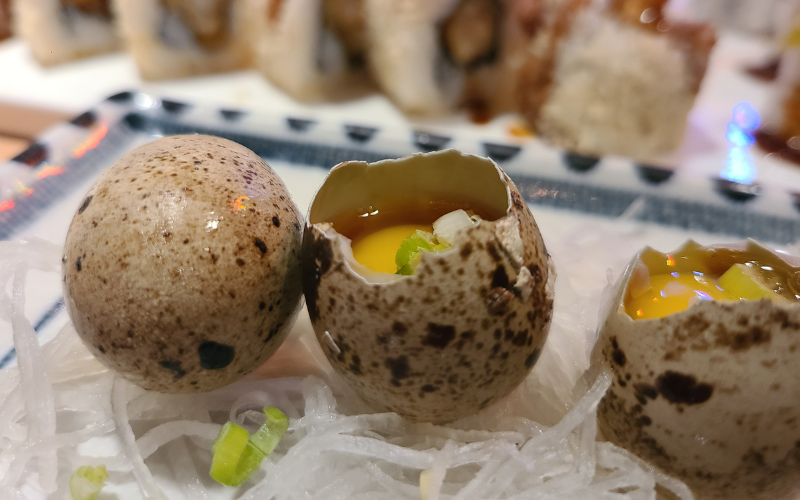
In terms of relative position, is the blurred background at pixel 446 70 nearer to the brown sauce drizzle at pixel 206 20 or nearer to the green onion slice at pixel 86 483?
the brown sauce drizzle at pixel 206 20

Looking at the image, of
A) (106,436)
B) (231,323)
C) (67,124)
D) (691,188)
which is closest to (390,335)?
(231,323)

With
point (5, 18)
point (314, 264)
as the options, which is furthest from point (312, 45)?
point (5, 18)

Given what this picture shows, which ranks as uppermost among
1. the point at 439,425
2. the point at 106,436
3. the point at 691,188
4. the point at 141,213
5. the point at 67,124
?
the point at 141,213

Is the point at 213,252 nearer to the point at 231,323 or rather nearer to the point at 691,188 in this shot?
the point at 231,323

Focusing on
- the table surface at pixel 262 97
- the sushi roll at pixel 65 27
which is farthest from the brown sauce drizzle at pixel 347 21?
the sushi roll at pixel 65 27

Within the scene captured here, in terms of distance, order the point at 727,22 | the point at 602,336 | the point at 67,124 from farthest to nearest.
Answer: the point at 727,22 < the point at 67,124 < the point at 602,336

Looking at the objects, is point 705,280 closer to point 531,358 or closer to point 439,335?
point 531,358
